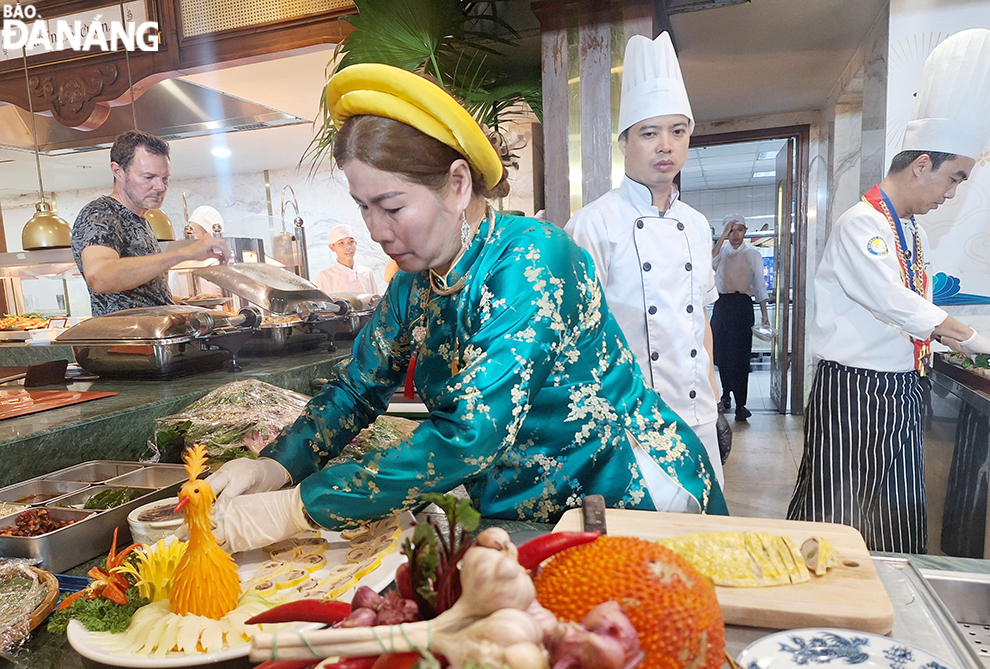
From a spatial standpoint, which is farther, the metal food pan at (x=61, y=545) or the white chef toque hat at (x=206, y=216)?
the white chef toque hat at (x=206, y=216)

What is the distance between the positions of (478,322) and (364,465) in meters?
0.31

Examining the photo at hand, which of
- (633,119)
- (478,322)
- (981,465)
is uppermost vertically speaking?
(633,119)

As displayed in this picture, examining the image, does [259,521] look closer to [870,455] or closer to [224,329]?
[224,329]

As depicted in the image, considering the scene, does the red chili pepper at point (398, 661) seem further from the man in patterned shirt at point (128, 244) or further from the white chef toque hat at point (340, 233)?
the white chef toque hat at point (340, 233)

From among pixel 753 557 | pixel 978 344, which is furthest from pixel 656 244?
pixel 753 557

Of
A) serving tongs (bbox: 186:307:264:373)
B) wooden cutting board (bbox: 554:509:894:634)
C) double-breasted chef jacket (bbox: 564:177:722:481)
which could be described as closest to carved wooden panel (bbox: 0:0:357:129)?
serving tongs (bbox: 186:307:264:373)

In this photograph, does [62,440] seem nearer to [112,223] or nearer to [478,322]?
[478,322]

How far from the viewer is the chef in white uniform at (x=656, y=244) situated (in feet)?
7.87

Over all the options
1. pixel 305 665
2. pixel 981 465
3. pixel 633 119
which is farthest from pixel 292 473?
pixel 981 465

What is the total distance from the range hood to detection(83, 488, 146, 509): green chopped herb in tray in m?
4.08

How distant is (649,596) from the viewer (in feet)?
1.25

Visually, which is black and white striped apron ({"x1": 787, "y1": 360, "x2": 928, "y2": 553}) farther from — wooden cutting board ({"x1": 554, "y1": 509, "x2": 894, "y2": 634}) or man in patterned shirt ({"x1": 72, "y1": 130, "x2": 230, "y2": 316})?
man in patterned shirt ({"x1": 72, "y1": 130, "x2": 230, "y2": 316})

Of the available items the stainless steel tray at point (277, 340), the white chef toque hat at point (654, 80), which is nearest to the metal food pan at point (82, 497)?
the stainless steel tray at point (277, 340)

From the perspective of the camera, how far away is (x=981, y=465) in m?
2.35
